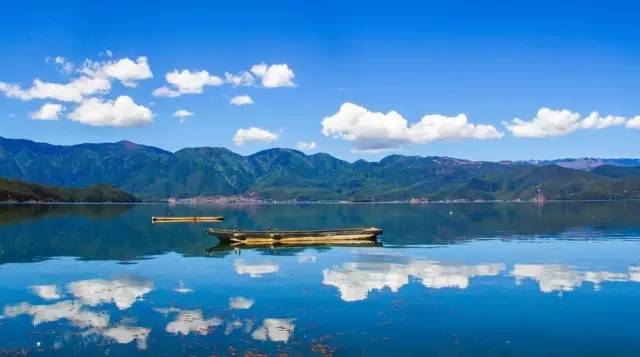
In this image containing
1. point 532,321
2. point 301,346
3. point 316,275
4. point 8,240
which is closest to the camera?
point 301,346

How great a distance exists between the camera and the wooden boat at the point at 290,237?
103m

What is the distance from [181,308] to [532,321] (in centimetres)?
2507

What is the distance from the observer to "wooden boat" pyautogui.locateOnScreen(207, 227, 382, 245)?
103 meters

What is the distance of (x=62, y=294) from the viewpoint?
4931cm

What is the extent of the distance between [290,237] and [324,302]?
5872cm

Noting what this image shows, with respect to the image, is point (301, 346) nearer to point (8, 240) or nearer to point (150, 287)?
point (150, 287)

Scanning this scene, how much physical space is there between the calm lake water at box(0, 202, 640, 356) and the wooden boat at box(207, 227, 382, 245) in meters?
17.0

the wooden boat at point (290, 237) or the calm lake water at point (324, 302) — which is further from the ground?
the wooden boat at point (290, 237)

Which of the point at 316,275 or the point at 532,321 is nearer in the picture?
the point at 532,321

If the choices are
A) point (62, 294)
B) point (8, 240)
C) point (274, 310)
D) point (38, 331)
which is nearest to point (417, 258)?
point (274, 310)

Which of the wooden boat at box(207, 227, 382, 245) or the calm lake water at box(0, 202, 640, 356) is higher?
the wooden boat at box(207, 227, 382, 245)

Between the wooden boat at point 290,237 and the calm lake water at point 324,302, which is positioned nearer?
the calm lake water at point 324,302

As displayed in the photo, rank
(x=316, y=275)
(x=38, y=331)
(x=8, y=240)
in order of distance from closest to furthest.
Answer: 1. (x=38, y=331)
2. (x=316, y=275)
3. (x=8, y=240)

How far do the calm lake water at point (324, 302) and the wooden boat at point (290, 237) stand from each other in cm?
1697
